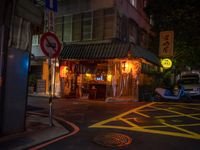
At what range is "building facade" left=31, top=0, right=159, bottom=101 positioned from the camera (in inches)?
685

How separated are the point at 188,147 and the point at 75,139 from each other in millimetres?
3056

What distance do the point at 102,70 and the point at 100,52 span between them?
219cm

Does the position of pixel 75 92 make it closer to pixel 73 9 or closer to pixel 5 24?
pixel 73 9

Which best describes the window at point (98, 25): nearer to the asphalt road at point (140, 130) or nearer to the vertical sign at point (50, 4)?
the asphalt road at point (140, 130)

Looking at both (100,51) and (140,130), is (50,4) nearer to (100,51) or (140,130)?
(140,130)

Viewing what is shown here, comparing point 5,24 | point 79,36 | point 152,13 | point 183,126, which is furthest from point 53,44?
point 152,13

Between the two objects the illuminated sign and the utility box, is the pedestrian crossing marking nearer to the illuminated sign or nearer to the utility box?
the utility box

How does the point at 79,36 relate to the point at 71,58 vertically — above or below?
above

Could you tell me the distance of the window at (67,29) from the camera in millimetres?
20495

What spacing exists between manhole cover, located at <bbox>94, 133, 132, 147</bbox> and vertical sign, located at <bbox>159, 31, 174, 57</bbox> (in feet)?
45.2

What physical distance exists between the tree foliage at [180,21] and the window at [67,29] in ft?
27.3

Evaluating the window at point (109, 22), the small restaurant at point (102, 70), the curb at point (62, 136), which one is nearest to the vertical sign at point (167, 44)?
the small restaurant at point (102, 70)

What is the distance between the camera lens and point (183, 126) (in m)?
8.86

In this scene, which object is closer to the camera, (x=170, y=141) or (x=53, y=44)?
(x=170, y=141)
